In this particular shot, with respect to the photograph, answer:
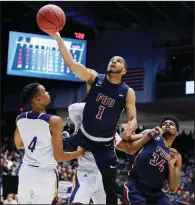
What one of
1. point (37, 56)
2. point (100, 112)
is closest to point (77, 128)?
point (100, 112)

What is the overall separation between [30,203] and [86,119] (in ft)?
3.27

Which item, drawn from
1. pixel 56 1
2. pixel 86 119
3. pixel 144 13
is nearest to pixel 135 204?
pixel 86 119

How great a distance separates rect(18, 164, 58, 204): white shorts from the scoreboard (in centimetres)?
1428

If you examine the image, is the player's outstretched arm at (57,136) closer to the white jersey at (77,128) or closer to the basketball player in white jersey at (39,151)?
the basketball player in white jersey at (39,151)

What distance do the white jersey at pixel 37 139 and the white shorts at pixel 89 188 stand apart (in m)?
0.43

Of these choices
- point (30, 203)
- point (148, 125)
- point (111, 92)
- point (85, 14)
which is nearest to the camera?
point (30, 203)

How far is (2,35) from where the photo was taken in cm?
1992

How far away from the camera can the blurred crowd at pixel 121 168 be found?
14.3 m

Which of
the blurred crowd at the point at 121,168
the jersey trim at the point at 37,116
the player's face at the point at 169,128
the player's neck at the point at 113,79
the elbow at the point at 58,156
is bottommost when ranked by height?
the blurred crowd at the point at 121,168

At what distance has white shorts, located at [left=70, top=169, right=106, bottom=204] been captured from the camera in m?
4.96

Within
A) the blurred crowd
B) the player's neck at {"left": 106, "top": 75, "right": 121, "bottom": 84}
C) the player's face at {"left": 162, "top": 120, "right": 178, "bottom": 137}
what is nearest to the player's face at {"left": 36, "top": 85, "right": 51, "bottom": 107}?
the player's neck at {"left": 106, "top": 75, "right": 121, "bottom": 84}

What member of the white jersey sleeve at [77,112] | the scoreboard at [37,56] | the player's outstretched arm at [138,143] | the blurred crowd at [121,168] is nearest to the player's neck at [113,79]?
the white jersey sleeve at [77,112]

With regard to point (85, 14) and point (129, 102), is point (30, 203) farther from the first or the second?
point (85, 14)

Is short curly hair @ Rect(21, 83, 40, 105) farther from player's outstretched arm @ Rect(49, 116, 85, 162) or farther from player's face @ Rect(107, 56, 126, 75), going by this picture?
player's face @ Rect(107, 56, 126, 75)
